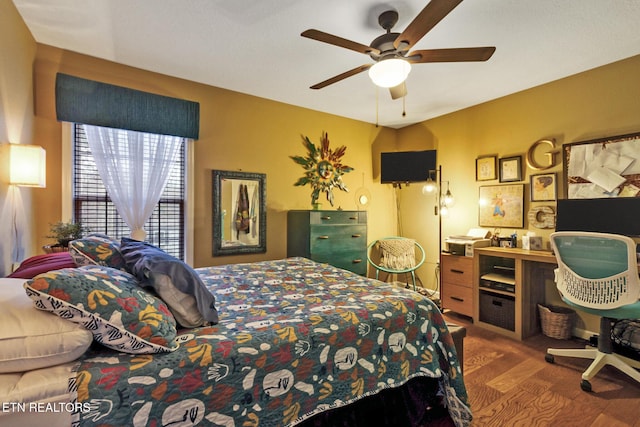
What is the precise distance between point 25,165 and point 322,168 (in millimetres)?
2938

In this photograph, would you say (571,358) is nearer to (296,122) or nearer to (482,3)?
(482,3)

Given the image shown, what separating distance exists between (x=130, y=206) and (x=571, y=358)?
4.17 metres

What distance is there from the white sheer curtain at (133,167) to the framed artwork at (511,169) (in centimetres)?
367

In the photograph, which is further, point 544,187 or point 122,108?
point 544,187

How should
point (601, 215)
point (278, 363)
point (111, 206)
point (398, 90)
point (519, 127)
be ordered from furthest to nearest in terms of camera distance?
point (519, 127), point (111, 206), point (601, 215), point (398, 90), point (278, 363)

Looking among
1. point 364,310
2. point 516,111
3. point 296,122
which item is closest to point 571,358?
point 364,310

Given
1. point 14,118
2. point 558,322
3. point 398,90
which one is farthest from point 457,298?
point 14,118

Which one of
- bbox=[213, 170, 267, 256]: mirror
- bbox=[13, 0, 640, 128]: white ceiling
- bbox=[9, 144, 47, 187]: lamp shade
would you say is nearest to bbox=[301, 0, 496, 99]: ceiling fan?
bbox=[13, 0, 640, 128]: white ceiling

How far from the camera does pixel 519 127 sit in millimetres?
3395

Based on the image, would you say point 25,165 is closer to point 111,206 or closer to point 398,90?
point 111,206

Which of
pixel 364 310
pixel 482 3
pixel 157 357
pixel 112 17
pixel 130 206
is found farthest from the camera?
pixel 130 206

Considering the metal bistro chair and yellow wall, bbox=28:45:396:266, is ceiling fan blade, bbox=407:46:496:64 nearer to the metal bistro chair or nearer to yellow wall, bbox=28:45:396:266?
yellow wall, bbox=28:45:396:266

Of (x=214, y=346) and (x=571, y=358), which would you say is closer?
(x=214, y=346)

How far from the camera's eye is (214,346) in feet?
3.66
